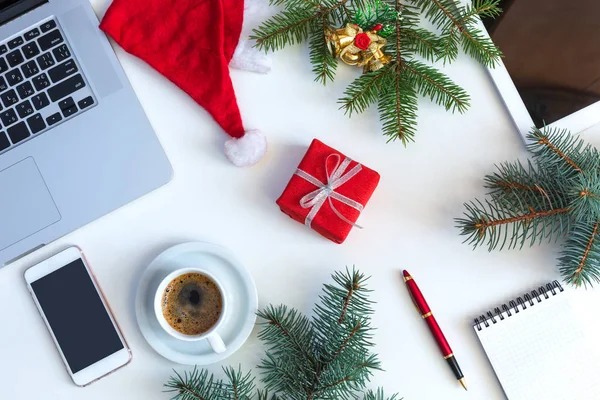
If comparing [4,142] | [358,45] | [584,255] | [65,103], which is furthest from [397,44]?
[4,142]

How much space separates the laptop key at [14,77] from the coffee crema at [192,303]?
0.38 m

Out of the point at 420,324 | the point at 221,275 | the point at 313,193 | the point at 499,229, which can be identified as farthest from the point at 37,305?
the point at 499,229

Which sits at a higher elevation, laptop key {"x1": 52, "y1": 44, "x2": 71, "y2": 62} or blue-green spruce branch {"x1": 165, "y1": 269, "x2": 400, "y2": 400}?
laptop key {"x1": 52, "y1": 44, "x2": 71, "y2": 62}

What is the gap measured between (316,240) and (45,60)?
19.4 inches

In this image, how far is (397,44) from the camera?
2.58 ft

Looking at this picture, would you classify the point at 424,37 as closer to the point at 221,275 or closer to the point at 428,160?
the point at 428,160

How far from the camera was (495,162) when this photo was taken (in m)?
0.80

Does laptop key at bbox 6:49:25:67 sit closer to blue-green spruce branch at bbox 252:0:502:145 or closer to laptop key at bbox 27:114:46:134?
laptop key at bbox 27:114:46:134

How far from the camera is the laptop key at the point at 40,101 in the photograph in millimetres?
776

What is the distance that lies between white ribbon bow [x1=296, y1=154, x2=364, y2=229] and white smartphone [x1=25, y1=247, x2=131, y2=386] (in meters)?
0.34

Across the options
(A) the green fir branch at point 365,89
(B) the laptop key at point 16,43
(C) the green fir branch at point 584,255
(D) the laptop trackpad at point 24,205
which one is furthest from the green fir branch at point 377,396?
(B) the laptop key at point 16,43

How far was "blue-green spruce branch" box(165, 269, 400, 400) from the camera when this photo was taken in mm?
695

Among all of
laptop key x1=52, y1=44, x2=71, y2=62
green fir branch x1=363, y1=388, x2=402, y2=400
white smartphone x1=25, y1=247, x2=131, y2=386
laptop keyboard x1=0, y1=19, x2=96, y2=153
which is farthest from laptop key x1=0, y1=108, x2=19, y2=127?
green fir branch x1=363, y1=388, x2=402, y2=400

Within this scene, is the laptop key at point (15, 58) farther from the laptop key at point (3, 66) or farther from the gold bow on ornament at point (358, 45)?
the gold bow on ornament at point (358, 45)
